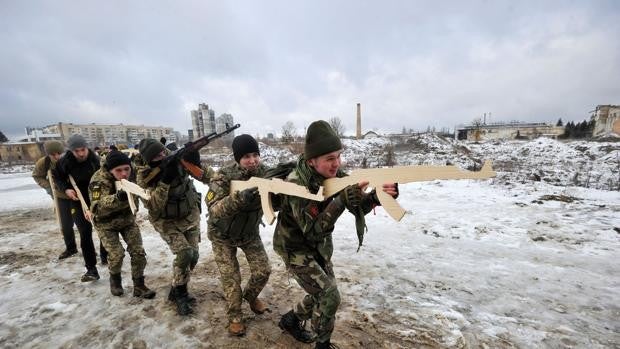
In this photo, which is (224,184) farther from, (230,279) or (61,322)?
(61,322)

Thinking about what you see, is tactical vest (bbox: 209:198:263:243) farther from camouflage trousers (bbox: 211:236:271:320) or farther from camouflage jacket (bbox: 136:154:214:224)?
camouflage jacket (bbox: 136:154:214:224)

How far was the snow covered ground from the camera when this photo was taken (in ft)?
9.68

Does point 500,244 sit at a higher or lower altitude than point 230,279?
lower

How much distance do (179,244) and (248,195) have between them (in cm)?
151

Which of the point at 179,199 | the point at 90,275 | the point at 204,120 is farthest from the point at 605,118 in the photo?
the point at 204,120

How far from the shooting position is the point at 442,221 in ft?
21.6

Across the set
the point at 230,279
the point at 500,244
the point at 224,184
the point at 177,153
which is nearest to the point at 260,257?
the point at 230,279

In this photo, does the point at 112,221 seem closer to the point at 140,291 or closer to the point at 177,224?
the point at 177,224

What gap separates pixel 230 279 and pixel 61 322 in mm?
2116

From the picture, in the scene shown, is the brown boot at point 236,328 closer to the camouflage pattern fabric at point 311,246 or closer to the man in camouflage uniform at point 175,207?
the man in camouflage uniform at point 175,207

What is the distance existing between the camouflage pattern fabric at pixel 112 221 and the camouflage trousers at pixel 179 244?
539 millimetres

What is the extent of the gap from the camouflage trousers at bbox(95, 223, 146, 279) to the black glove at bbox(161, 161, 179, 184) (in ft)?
3.65

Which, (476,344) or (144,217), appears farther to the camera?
(144,217)

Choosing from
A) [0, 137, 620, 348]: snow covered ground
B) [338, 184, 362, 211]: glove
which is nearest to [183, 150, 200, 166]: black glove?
[0, 137, 620, 348]: snow covered ground
